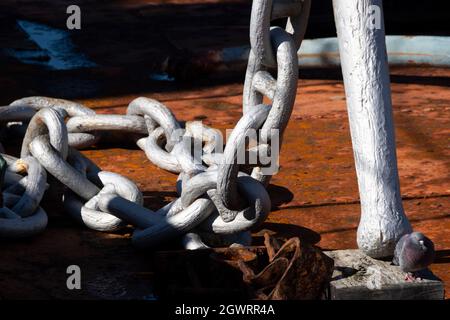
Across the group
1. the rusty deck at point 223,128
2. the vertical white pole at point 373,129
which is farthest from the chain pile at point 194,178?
the vertical white pole at point 373,129

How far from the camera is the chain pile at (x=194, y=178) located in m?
3.49

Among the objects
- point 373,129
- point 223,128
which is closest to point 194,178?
point 373,129

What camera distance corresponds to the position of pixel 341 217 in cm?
399

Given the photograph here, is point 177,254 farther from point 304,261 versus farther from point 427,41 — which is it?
point 427,41

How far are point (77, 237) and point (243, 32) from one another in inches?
151

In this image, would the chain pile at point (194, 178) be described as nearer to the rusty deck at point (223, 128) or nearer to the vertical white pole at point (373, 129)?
the rusty deck at point (223, 128)

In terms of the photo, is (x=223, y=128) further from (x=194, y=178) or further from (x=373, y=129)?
(x=373, y=129)

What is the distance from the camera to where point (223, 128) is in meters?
5.14

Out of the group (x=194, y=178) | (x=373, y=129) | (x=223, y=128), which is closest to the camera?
(x=373, y=129)

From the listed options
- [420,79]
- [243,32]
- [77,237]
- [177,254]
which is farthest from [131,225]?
[243,32]

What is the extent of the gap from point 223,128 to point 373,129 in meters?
2.03

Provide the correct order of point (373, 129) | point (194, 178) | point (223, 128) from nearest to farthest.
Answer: point (373, 129)
point (194, 178)
point (223, 128)

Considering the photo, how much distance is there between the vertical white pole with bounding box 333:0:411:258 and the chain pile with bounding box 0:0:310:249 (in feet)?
1.18

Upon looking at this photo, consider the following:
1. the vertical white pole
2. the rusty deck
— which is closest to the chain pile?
the rusty deck
